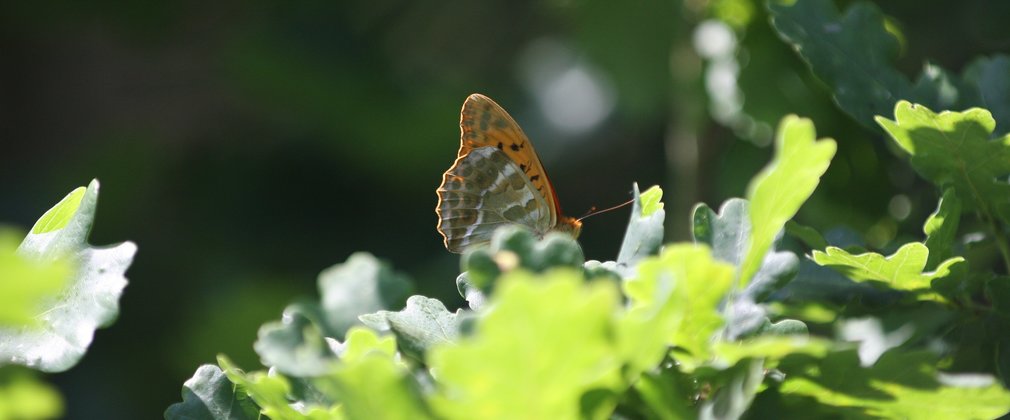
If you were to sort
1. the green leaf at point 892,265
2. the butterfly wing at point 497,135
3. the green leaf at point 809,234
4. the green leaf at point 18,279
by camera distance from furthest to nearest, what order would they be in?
the butterfly wing at point 497,135 → the green leaf at point 809,234 → the green leaf at point 892,265 → the green leaf at point 18,279

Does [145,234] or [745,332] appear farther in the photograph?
[145,234]

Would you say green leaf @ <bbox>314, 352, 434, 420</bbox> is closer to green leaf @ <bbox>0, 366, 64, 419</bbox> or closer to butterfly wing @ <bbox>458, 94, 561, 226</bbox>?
green leaf @ <bbox>0, 366, 64, 419</bbox>

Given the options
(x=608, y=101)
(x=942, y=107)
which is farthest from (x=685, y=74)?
(x=942, y=107)

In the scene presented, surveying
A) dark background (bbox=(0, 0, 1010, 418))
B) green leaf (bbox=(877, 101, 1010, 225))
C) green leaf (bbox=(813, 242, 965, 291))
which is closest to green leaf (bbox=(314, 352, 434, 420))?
green leaf (bbox=(813, 242, 965, 291))

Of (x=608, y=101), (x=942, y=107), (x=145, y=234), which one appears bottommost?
(x=942, y=107)

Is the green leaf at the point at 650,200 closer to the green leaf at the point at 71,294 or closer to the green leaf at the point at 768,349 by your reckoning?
the green leaf at the point at 768,349

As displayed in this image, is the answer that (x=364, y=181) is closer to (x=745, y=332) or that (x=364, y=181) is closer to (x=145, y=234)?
(x=145, y=234)

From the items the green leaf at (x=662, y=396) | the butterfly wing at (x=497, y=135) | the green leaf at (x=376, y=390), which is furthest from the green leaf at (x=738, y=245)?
the butterfly wing at (x=497, y=135)
